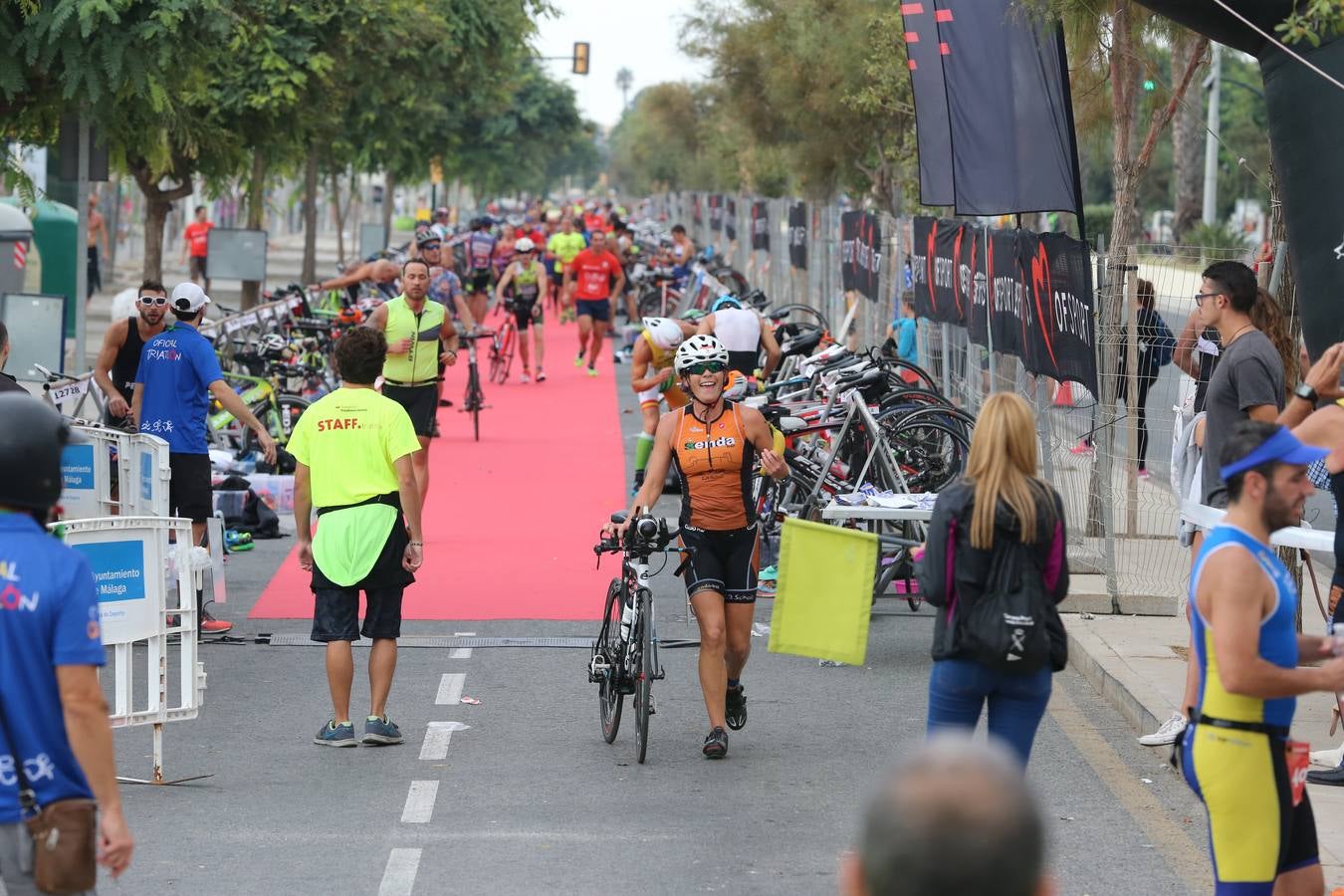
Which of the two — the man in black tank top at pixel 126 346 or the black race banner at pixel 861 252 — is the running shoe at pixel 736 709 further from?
the black race banner at pixel 861 252

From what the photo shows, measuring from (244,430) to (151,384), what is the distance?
227 inches

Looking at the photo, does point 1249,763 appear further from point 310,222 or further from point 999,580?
point 310,222

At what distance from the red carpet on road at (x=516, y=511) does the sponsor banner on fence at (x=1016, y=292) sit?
10.6 ft

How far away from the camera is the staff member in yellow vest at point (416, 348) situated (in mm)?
13547

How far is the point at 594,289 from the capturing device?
2561 centimetres

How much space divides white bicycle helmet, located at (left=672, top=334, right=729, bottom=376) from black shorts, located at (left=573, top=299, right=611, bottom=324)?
17534 mm

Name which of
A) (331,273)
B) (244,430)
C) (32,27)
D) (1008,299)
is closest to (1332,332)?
(1008,299)

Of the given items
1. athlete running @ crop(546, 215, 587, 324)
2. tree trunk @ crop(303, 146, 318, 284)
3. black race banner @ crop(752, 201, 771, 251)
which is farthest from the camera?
tree trunk @ crop(303, 146, 318, 284)

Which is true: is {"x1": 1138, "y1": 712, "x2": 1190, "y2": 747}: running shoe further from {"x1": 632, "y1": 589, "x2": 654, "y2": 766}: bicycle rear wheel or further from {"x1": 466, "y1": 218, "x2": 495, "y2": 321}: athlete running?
{"x1": 466, "y1": 218, "x2": 495, "y2": 321}: athlete running

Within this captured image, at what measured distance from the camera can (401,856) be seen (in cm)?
664

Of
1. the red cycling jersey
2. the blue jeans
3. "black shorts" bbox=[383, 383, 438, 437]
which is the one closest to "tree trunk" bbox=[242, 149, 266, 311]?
the red cycling jersey

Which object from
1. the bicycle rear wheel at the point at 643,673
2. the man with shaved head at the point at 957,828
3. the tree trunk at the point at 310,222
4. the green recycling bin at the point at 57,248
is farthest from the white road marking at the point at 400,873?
the tree trunk at the point at 310,222

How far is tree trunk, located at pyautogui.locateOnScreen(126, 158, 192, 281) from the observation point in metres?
23.4

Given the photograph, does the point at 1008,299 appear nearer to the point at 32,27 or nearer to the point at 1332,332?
the point at 1332,332
